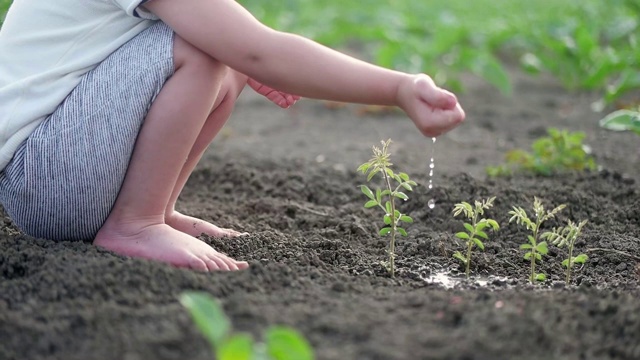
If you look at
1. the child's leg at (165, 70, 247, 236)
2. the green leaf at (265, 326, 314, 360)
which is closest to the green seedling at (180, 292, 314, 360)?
the green leaf at (265, 326, 314, 360)

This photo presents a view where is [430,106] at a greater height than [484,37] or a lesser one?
lesser

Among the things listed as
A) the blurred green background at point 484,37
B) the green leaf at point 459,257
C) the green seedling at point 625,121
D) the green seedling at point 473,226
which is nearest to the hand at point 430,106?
the green seedling at point 473,226

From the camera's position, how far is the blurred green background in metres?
6.10

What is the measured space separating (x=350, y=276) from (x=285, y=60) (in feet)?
2.02

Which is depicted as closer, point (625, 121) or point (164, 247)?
point (164, 247)

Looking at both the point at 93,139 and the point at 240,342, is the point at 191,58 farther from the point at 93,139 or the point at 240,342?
the point at 240,342

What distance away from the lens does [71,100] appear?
2678 mm

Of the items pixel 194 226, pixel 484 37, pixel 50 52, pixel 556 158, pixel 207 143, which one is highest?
pixel 484 37

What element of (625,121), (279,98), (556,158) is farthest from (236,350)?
(556,158)

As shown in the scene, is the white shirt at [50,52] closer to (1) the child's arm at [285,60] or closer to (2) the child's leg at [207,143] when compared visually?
(1) the child's arm at [285,60]

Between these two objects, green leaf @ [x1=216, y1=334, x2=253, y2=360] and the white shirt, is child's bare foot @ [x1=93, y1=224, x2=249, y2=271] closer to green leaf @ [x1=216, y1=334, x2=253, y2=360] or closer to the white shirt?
the white shirt

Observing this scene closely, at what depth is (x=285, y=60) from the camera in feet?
8.36

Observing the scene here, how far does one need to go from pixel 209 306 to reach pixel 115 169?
3.59ft

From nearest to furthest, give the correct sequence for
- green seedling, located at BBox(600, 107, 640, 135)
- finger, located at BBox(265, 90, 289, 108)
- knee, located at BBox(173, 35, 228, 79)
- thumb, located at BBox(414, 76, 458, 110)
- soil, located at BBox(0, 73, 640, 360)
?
1. soil, located at BBox(0, 73, 640, 360)
2. thumb, located at BBox(414, 76, 458, 110)
3. knee, located at BBox(173, 35, 228, 79)
4. finger, located at BBox(265, 90, 289, 108)
5. green seedling, located at BBox(600, 107, 640, 135)
